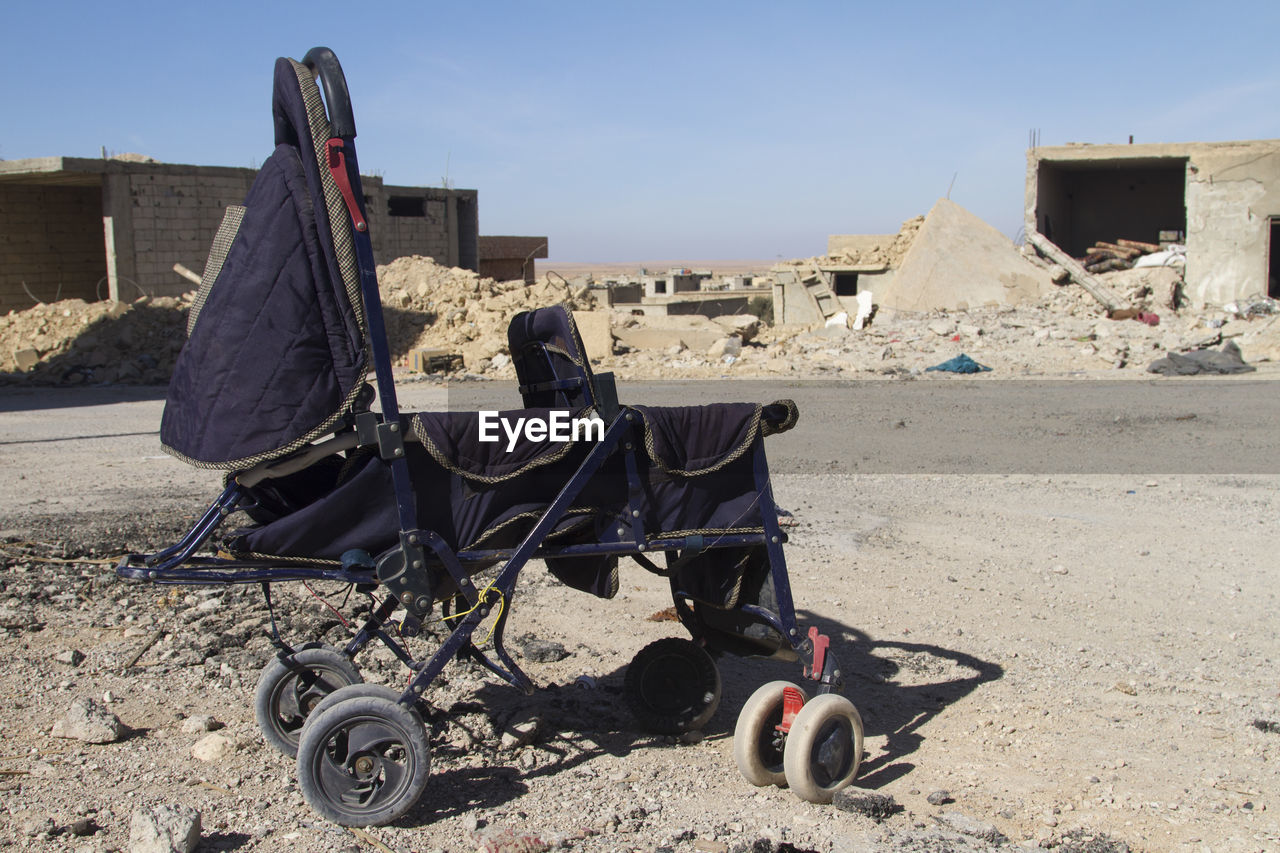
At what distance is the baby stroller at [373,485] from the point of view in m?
2.90

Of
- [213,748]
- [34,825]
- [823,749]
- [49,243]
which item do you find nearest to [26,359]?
[49,243]

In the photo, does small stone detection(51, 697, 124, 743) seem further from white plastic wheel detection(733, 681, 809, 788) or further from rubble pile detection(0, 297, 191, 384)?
rubble pile detection(0, 297, 191, 384)

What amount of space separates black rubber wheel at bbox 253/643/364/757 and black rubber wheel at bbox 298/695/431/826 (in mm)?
511

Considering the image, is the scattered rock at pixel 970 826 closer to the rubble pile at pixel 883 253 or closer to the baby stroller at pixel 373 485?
the baby stroller at pixel 373 485

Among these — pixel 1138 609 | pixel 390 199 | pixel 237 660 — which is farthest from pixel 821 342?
pixel 237 660

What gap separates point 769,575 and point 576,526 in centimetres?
75

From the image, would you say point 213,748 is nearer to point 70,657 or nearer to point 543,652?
point 70,657

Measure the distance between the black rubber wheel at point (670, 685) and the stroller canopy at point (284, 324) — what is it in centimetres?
162

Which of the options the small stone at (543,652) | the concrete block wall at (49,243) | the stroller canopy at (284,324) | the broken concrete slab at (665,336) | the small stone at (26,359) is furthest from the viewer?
the concrete block wall at (49,243)

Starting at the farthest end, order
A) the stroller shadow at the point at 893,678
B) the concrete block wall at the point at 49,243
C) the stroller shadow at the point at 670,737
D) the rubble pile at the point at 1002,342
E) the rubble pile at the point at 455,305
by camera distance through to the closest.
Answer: the concrete block wall at the point at 49,243
the rubble pile at the point at 455,305
the rubble pile at the point at 1002,342
the stroller shadow at the point at 893,678
the stroller shadow at the point at 670,737

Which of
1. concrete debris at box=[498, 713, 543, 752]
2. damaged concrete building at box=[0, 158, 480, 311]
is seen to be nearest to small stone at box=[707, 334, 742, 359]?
damaged concrete building at box=[0, 158, 480, 311]

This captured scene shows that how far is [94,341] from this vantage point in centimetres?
2017

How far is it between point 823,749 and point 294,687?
71.7 inches

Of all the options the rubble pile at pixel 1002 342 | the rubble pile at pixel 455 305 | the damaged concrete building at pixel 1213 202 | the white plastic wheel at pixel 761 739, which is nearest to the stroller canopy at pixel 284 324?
→ the white plastic wheel at pixel 761 739
